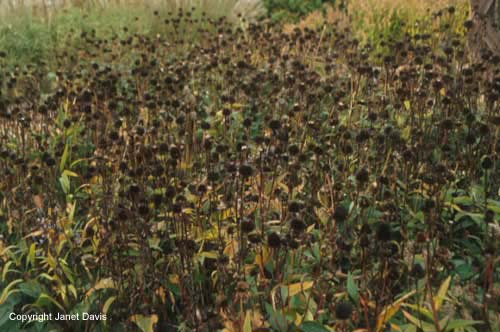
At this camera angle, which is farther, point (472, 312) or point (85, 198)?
point (85, 198)

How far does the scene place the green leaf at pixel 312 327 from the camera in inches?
91.6

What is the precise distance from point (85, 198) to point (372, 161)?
1.73 meters

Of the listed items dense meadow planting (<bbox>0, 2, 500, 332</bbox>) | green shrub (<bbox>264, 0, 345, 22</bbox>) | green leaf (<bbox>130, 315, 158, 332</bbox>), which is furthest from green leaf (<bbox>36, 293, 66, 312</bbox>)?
green shrub (<bbox>264, 0, 345, 22</bbox>)

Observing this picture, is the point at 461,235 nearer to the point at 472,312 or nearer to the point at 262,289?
the point at 472,312

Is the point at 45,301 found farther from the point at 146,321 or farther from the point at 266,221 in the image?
the point at 266,221

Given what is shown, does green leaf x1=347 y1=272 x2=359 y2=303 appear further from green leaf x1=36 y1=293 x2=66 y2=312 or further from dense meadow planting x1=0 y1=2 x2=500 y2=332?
green leaf x1=36 y1=293 x2=66 y2=312

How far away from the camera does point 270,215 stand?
10.8 feet

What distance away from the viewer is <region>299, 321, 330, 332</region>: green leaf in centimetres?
233

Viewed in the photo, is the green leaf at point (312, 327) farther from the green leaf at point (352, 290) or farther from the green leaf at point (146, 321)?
the green leaf at point (146, 321)

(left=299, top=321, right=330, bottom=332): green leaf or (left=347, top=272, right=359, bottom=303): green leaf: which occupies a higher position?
(left=347, top=272, right=359, bottom=303): green leaf

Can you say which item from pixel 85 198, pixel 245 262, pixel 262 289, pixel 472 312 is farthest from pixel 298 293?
pixel 85 198

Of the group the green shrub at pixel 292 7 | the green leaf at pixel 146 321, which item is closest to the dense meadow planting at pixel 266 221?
the green leaf at pixel 146 321

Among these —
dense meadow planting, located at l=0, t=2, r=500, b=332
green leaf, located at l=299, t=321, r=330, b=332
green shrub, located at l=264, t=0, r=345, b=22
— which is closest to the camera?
green leaf, located at l=299, t=321, r=330, b=332

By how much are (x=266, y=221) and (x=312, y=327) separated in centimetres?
79
